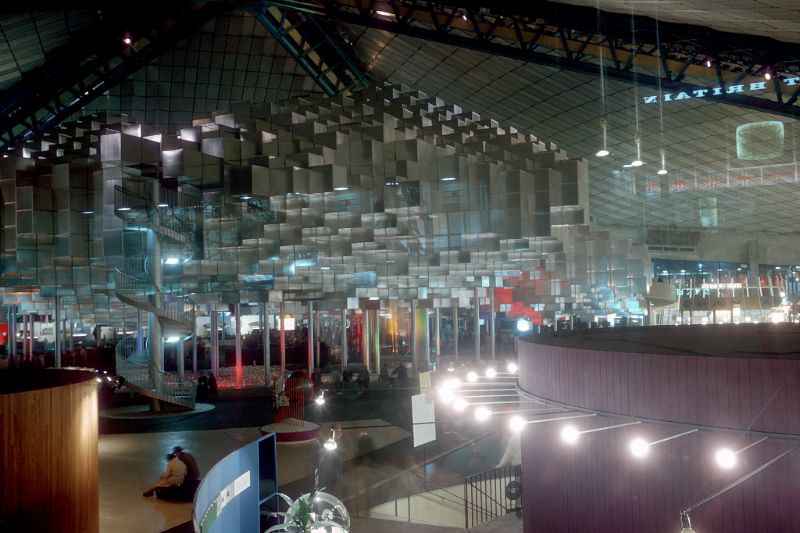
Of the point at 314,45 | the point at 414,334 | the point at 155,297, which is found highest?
the point at 314,45

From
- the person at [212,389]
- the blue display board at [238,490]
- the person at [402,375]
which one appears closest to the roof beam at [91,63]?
the person at [212,389]

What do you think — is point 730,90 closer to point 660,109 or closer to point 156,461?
point 660,109

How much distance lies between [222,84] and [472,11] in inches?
1012

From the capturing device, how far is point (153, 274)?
21.8 metres

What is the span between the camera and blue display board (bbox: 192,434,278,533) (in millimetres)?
5996

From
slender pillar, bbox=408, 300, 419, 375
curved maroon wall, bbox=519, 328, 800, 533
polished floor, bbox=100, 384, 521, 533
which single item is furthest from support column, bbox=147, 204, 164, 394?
curved maroon wall, bbox=519, 328, 800, 533

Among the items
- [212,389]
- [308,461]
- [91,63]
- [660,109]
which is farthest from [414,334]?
[91,63]

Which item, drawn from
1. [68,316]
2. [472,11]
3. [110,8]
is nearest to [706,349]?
[472,11]

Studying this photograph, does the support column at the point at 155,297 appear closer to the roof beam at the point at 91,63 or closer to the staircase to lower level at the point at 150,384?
the staircase to lower level at the point at 150,384

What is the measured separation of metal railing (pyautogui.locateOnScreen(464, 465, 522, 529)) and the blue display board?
5.16 m

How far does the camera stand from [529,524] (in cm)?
1017

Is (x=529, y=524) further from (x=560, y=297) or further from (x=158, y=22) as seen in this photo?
(x=158, y=22)

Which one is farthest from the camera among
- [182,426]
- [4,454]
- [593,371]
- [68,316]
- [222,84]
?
[222,84]

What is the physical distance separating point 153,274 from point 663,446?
58.5ft
